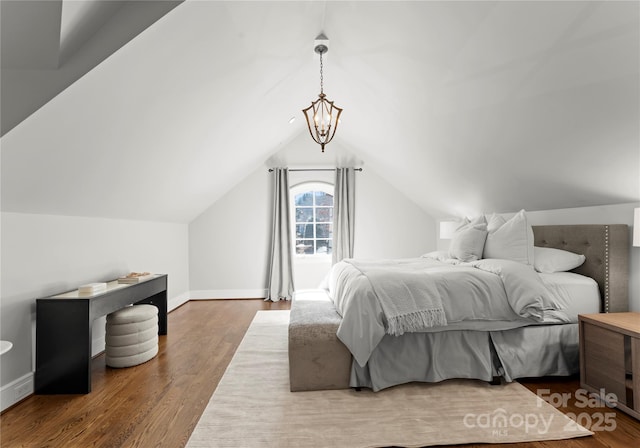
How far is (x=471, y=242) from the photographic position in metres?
3.40

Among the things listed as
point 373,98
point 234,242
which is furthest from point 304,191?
point 373,98

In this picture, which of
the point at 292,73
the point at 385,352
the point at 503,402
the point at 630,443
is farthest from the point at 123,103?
the point at 630,443

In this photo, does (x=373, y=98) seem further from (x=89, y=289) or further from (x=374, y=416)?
(x=89, y=289)

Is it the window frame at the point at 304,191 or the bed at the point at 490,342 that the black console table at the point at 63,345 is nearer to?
the bed at the point at 490,342

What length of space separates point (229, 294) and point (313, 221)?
5.79ft

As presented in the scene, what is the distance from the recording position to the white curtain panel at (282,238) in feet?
18.4

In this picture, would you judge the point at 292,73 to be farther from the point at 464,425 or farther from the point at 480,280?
the point at 464,425

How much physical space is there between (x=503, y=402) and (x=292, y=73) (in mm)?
3160

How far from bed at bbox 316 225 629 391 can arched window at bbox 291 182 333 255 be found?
3.35 meters

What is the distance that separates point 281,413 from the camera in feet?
6.94

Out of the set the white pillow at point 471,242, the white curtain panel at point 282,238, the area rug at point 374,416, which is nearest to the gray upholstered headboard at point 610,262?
the white pillow at point 471,242

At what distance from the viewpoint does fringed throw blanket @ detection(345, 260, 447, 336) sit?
2.39 meters

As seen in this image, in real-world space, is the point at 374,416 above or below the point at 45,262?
below

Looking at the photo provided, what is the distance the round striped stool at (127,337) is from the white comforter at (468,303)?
164 centimetres
